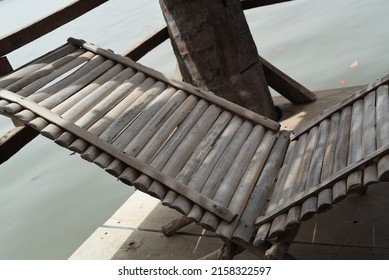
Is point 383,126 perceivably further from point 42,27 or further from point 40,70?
point 42,27

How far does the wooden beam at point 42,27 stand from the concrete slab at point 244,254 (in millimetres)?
1401

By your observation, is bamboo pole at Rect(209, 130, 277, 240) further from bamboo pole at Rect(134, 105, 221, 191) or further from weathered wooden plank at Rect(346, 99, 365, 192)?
weathered wooden plank at Rect(346, 99, 365, 192)

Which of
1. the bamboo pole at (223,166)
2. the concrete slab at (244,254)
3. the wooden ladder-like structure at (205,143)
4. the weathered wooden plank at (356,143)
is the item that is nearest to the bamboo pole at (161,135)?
the wooden ladder-like structure at (205,143)

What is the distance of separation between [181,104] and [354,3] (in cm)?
567

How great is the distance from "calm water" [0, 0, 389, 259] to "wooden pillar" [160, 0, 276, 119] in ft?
4.84

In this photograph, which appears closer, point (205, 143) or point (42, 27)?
point (205, 143)

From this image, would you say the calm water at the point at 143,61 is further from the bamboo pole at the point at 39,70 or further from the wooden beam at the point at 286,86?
the bamboo pole at the point at 39,70

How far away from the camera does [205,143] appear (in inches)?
111

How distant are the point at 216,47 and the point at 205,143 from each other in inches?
41.3

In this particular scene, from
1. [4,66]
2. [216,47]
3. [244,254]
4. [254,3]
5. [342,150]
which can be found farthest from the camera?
[254,3]

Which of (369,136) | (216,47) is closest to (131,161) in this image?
(369,136)

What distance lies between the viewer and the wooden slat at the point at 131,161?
7.61ft

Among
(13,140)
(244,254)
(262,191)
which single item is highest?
(13,140)

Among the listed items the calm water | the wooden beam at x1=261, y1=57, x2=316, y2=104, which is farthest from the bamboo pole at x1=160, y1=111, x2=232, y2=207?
the calm water
